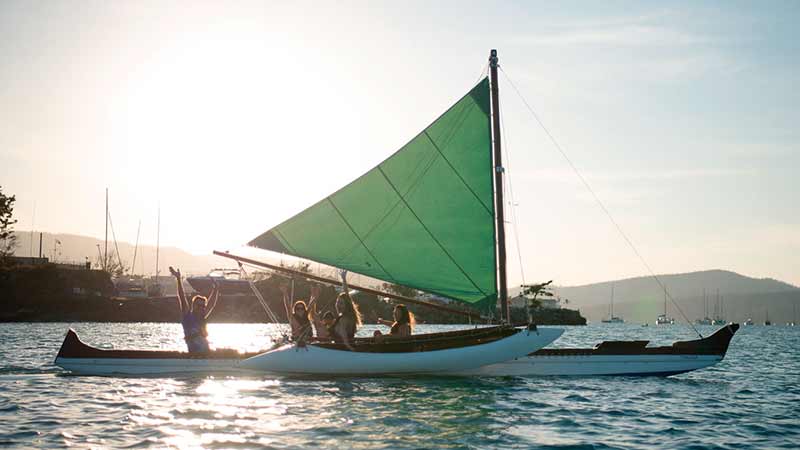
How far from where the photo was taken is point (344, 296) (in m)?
25.5

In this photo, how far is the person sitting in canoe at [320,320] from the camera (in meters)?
25.3

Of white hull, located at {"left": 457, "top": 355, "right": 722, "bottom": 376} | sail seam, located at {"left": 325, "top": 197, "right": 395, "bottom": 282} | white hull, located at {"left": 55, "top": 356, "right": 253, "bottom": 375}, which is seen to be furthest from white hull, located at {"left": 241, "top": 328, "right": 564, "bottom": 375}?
sail seam, located at {"left": 325, "top": 197, "right": 395, "bottom": 282}

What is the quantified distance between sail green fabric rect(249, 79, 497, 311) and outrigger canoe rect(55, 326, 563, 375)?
1.43 metres

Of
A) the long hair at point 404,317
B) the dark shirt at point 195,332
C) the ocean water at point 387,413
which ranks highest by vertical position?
the long hair at point 404,317

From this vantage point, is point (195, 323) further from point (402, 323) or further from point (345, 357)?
point (402, 323)

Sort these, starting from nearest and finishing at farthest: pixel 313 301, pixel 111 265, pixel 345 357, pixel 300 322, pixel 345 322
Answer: pixel 345 322 < pixel 345 357 < pixel 313 301 < pixel 300 322 < pixel 111 265

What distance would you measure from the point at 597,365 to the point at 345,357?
8745mm

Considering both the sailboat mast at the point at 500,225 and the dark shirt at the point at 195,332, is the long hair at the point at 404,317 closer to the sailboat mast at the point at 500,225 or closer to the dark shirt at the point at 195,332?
the sailboat mast at the point at 500,225

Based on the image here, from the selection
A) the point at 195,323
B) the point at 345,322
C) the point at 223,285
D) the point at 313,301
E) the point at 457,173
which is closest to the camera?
the point at 345,322

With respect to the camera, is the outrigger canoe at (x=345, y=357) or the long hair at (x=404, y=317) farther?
the long hair at (x=404, y=317)

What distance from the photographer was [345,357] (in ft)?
82.2

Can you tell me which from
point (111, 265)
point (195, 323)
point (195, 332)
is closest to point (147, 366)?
point (195, 332)

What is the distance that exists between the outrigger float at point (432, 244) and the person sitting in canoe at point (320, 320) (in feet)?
2.01

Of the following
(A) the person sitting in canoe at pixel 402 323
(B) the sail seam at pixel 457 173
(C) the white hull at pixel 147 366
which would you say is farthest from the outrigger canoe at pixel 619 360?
(C) the white hull at pixel 147 366
